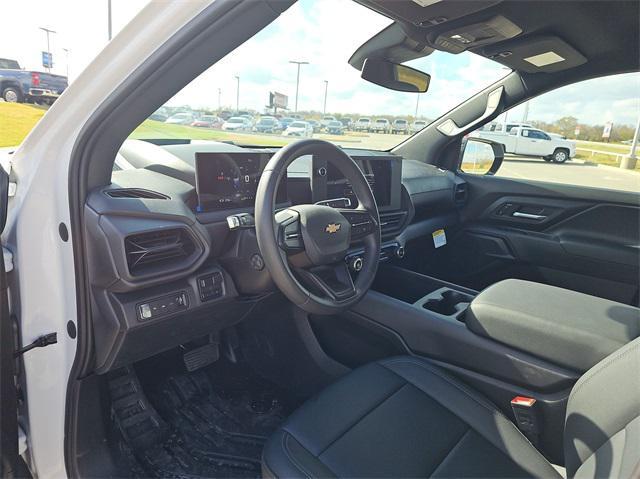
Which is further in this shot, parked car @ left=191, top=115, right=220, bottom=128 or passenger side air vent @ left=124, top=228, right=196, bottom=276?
parked car @ left=191, top=115, right=220, bottom=128

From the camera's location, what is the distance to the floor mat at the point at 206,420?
1713 millimetres

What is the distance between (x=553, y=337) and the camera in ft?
4.59

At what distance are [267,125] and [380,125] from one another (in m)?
0.76

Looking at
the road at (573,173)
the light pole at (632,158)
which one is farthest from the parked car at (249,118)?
the light pole at (632,158)

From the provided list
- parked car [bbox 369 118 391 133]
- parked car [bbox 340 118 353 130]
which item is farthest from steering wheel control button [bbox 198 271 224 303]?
parked car [bbox 369 118 391 133]

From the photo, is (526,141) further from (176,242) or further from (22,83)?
(22,83)

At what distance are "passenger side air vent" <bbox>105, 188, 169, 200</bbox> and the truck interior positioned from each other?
0.01m

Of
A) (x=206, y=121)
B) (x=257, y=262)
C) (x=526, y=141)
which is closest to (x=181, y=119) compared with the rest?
(x=206, y=121)

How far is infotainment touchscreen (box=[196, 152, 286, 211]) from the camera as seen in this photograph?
61.4 inches

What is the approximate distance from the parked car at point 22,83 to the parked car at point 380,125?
169 centimetres

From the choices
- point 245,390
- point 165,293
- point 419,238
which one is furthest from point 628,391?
point 419,238

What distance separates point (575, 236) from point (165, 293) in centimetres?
233

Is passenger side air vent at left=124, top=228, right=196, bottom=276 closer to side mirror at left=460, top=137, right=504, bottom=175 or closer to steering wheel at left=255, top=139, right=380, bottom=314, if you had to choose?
steering wheel at left=255, top=139, right=380, bottom=314

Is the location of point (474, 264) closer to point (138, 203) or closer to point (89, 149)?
point (138, 203)
